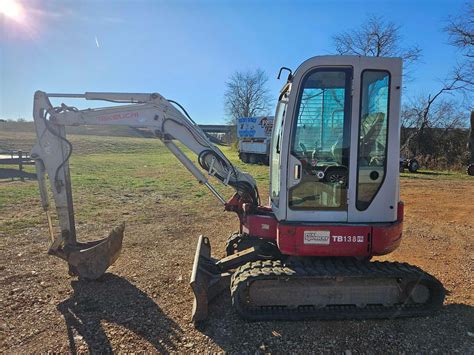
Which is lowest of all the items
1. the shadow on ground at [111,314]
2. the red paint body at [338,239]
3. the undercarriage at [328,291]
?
the shadow on ground at [111,314]

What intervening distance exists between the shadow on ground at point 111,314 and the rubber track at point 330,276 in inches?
35.2

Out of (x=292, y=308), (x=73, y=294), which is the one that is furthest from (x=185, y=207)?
(x=292, y=308)

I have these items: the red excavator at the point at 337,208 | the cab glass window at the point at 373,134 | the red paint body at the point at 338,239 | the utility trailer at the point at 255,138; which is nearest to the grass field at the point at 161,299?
the red excavator at the point at 337,208

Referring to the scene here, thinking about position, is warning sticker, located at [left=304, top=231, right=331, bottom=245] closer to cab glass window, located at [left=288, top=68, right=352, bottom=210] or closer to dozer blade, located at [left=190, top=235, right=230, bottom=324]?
cab glass window, located at [left=288, top=68, right=352, bottom=210]

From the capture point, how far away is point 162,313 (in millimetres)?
4578

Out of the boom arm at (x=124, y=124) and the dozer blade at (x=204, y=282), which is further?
the boom arm at (x=124, y=124)

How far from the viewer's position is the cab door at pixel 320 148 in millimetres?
4270

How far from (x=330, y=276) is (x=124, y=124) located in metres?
3.35

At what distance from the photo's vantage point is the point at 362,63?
13.8ft

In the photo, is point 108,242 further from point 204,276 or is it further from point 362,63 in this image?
point 362,63

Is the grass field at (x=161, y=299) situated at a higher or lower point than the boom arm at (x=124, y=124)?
lower

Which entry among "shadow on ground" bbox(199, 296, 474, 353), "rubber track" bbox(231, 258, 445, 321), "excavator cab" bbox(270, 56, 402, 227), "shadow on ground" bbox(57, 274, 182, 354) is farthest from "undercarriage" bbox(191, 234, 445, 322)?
"excavator cab" bbox(270, 56, 402, 227)

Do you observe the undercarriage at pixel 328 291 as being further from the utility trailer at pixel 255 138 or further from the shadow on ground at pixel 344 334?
the utility trailer at pixel 255 138

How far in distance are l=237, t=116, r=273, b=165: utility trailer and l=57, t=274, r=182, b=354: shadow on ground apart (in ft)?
77.6
